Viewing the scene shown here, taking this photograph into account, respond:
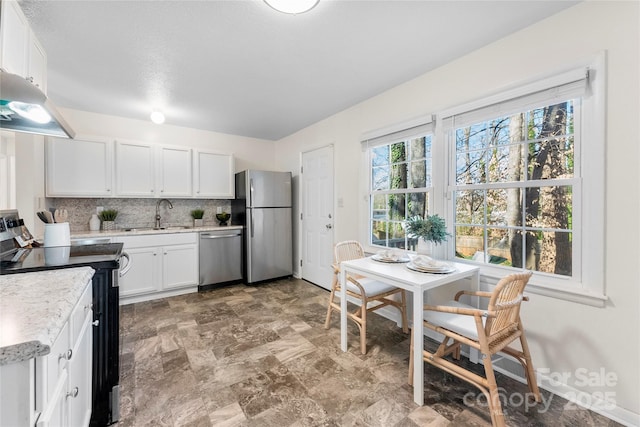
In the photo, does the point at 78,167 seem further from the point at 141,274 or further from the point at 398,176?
the point at 398,176

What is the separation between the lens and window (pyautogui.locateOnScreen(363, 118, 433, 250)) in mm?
2586

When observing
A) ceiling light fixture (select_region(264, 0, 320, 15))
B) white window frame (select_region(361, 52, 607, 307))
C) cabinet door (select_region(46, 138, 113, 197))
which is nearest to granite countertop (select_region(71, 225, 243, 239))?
cabinet door (select_region(46, 138, 113, 197))

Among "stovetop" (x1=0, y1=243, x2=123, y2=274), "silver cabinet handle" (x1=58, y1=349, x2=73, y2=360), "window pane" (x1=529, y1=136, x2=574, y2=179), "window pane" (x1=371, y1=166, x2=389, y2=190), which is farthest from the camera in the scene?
"window pane" (x1=371, y1=166, x2=389, y2=190)

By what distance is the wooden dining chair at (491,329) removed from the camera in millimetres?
1427

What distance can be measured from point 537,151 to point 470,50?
939 mm

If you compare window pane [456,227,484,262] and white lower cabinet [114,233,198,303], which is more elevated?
window pane [456,227,484,262]

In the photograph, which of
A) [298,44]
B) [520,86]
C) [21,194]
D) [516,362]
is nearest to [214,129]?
[21,194]

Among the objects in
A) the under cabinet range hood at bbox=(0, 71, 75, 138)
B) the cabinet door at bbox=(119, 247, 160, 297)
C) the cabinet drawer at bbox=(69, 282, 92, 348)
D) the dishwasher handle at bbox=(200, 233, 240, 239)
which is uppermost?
the under cabinet range hood at bbox=(0, 71, 75, 138)

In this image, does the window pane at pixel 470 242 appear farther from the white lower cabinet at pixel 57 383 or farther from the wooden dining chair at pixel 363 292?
the white lower cabinet at pixel 57 383

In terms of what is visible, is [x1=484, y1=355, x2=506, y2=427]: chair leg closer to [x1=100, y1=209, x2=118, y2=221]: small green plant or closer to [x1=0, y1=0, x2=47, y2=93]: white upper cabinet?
[x1=0, y1=0, x2=47, y2=93]: white upper cabinet

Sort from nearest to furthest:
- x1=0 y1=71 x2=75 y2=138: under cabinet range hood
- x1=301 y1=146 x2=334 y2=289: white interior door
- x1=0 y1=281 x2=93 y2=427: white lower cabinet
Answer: x1=0 y1=281 x2=93 y2=427: white lower cabinet → x1=0 y1=71 x2=75 y2=138: under cabinet range hood → x1=301 y1=146 x2=334 y2=289: white interior door

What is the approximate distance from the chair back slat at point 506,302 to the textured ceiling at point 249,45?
1.65 m

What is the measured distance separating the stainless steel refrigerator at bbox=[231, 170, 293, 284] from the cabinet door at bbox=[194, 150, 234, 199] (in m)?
0.17
